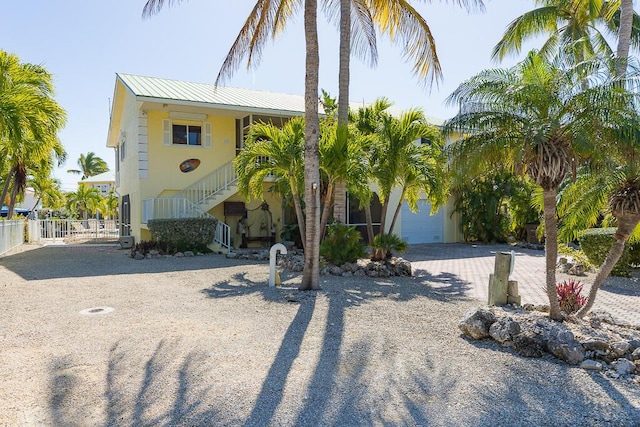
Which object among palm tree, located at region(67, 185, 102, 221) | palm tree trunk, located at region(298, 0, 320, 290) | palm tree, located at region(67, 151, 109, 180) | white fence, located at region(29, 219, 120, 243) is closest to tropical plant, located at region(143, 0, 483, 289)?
palm tree trunk, located at region(298, 0, 320, 290)

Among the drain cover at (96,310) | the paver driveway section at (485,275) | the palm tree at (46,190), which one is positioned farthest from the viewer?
the palm tree at (46,190)

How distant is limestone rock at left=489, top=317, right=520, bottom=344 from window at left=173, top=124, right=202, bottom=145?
15101mm

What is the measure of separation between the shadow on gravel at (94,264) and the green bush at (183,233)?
0.91 meters

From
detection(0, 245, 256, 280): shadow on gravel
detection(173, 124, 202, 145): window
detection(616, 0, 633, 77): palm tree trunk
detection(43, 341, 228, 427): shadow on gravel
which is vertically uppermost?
detection(616, 0, 633, 77): palm tree trunk

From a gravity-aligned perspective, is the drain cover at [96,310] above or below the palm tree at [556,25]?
below

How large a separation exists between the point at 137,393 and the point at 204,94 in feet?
51.5

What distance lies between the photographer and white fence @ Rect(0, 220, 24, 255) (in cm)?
1668

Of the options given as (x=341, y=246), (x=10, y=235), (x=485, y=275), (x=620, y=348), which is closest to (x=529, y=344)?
(x=620, y=348)

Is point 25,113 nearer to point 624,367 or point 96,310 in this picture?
point 96,310

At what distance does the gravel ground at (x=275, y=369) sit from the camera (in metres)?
3.83

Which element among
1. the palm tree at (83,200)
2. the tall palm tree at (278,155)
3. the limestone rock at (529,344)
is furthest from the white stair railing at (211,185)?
the palm tree at (83,200)

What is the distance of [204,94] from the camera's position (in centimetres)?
1820

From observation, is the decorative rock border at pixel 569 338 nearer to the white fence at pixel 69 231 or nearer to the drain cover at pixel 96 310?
the drain cover at pixel 96 310

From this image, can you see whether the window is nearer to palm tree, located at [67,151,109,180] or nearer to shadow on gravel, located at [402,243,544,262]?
shadow on gravel, located at [402,243,544,262]
